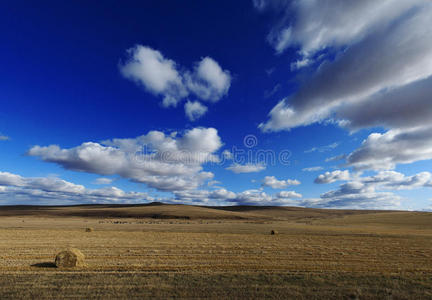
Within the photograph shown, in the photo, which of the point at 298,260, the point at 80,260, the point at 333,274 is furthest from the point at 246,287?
the point at 80,260

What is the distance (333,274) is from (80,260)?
15.1 meters

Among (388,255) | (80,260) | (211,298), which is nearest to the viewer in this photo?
(211,298)

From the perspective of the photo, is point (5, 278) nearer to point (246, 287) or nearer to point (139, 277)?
point (139, 277)

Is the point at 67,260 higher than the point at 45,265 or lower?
higher

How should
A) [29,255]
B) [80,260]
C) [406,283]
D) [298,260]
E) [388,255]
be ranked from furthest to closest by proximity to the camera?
1. [388,255]
2. [29,255]
3. [298,260]
4. [80,260]
5. [406,283]

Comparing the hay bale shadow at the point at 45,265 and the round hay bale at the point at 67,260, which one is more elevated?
the round hay bale at the point at 67,260

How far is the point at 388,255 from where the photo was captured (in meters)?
20.8

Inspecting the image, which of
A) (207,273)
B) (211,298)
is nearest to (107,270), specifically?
(207,273)

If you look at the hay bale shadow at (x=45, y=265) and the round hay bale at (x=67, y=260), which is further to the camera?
the hay bale shadow at (x=45, y=265)

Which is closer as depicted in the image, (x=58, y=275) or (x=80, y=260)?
(x=58, y=275)

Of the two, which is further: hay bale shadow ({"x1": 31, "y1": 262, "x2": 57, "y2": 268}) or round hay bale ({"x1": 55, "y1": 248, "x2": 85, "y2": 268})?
hay bale shadow ({"x1": 31, "y1": 262, "x2": 57, "y2": 268})

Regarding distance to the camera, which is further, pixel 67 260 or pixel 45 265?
pixel 45 265

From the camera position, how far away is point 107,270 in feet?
48.0

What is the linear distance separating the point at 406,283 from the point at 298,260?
21.8 feet
